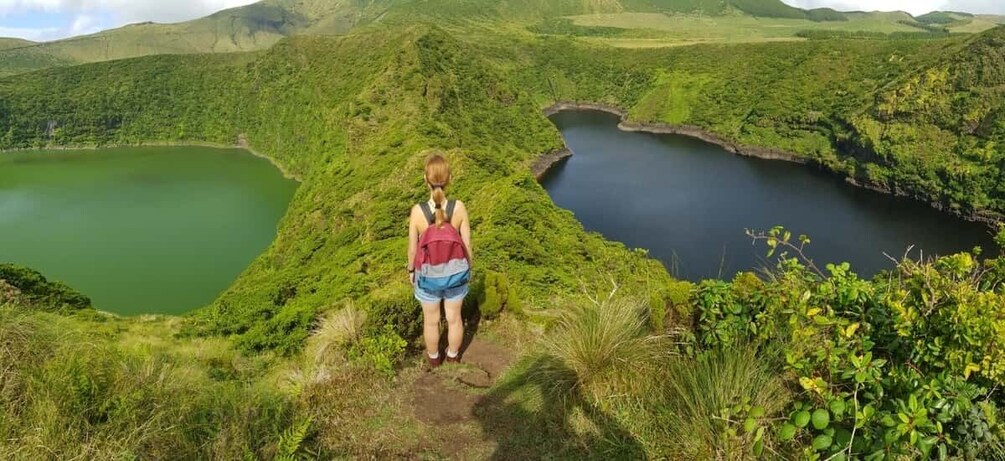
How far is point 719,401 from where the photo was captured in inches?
153

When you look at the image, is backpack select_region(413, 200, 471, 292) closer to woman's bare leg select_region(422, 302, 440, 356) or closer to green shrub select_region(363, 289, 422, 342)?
woman's bare leg select_region(422, 302, 440, 356)

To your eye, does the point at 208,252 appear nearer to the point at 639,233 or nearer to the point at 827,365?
Result: the point at 639,233

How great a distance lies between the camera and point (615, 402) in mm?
4957

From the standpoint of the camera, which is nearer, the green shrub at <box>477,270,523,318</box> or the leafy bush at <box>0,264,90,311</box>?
the green shrub at <box>477,270,523,318</box>

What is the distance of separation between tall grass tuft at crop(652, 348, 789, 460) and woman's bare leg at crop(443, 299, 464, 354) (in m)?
2.62

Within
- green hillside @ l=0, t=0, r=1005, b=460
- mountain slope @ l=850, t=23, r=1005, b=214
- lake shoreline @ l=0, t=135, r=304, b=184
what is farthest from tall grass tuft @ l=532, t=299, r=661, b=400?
lake shoreline @ l=0, t=135, r=304, b=184

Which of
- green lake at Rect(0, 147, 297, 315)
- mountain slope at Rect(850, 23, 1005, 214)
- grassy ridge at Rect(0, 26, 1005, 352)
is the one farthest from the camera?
mountain slope at Rect(850, 23, 1005, 214)

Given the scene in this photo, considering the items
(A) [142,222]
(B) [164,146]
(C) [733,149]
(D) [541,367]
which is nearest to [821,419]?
(D) [541,367]

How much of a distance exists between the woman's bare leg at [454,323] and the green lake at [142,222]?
3823 centimetres

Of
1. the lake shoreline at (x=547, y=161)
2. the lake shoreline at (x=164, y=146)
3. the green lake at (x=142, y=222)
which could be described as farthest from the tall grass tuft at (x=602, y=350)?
the lake shoreline at (x=164, y=146)

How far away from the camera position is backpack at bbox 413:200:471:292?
559 centimetres

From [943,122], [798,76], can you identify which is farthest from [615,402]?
[798,76]

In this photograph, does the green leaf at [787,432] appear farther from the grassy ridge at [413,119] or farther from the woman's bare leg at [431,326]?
the woman's bare leg at [431,326]

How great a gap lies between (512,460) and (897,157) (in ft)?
251
